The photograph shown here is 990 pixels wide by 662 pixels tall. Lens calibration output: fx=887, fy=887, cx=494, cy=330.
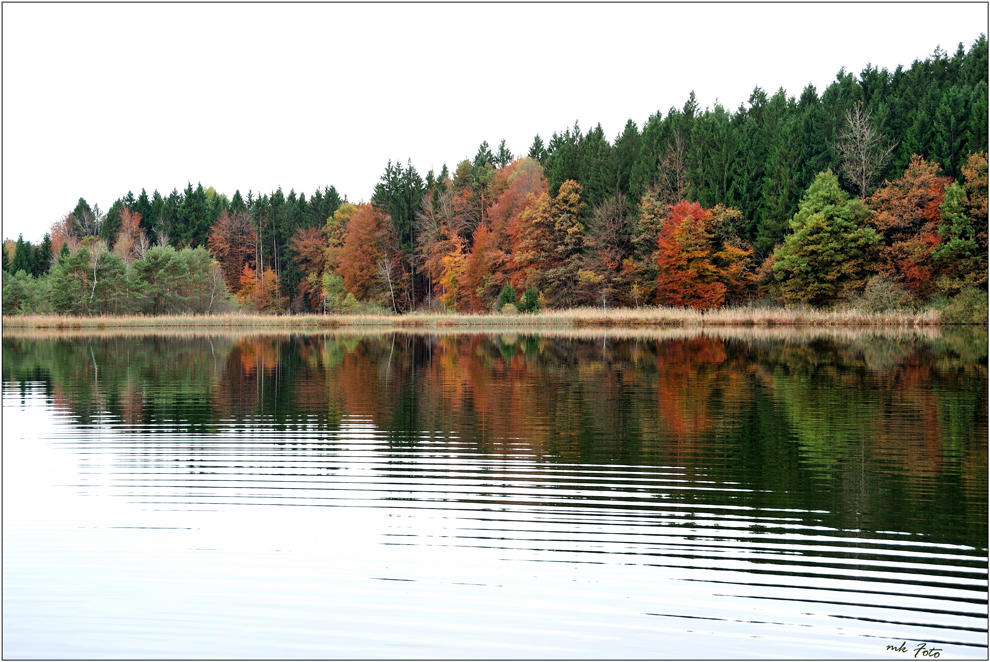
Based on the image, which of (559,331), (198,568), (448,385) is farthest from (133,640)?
(559,331)

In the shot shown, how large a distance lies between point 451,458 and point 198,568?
6.07 m

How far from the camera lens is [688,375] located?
92.9 ft

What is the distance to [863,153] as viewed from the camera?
66.9 metres

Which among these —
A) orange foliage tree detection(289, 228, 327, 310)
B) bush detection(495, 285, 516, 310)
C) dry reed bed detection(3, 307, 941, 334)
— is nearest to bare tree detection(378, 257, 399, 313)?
dry reed bed detection(3, 307, 941, 334)

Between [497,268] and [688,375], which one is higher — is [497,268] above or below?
above

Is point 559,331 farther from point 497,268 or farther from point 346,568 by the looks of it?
point 346,568

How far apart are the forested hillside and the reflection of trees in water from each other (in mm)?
21848

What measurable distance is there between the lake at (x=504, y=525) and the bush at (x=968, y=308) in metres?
36.9

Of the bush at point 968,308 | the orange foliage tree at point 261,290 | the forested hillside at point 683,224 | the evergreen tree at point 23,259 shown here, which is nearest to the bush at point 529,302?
the forested hillside at point 683,224

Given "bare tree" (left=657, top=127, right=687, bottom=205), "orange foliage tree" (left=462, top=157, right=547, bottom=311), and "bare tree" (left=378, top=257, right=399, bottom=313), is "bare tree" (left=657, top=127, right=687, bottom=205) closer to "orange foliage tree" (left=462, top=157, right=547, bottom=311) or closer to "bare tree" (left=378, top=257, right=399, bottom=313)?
"orange foliage tree" (left=462, top=157, right=547, bottom=311)

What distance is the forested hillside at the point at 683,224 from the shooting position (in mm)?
62844

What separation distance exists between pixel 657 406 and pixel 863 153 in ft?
178

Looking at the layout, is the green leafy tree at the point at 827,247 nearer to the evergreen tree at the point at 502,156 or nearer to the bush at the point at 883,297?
the bush at the point at 883,297

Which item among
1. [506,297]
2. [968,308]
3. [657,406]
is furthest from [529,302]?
[657,406]
